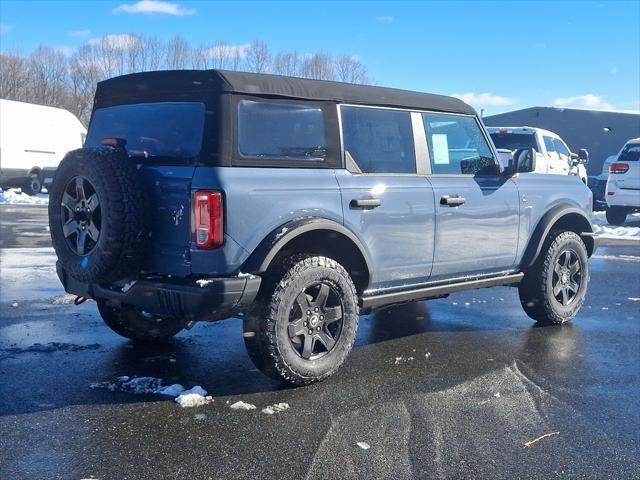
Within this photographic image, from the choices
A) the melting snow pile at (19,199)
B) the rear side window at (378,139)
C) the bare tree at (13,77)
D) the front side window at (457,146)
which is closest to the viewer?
the rear side window at (378,139)

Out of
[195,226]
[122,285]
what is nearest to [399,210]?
[195,226]

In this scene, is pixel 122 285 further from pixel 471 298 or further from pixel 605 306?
pixel 605 306

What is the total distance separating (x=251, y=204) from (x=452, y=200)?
1802 mm

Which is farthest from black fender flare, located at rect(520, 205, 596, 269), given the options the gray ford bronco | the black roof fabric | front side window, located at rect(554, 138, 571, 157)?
front side window, located at rect(554, 138, 571, 157)

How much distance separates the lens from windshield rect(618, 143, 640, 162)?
591 inches

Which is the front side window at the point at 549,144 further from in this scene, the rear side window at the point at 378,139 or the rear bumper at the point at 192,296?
the rear bumper at the point at 192,296

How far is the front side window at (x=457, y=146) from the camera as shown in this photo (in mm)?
5230

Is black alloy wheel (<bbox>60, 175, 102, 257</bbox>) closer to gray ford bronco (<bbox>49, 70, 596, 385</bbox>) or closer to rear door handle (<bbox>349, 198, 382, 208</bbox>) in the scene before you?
gray ford bronco (<bbox>49, 70, 596, 385</bbox>)

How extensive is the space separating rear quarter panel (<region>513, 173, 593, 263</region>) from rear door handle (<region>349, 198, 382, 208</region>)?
1673mm

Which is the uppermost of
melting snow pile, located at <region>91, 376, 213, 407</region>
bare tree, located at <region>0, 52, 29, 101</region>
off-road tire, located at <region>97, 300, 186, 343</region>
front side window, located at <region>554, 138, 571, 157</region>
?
bare tree, located at <region>0, 52, 29, 101</region>

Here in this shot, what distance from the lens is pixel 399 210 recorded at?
4.72m

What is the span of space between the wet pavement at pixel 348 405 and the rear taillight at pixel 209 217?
98cm

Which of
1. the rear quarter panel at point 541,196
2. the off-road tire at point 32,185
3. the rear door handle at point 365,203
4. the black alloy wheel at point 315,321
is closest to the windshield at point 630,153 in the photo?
the rear quarter panel at point 541,196

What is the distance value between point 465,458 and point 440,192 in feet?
7.35
